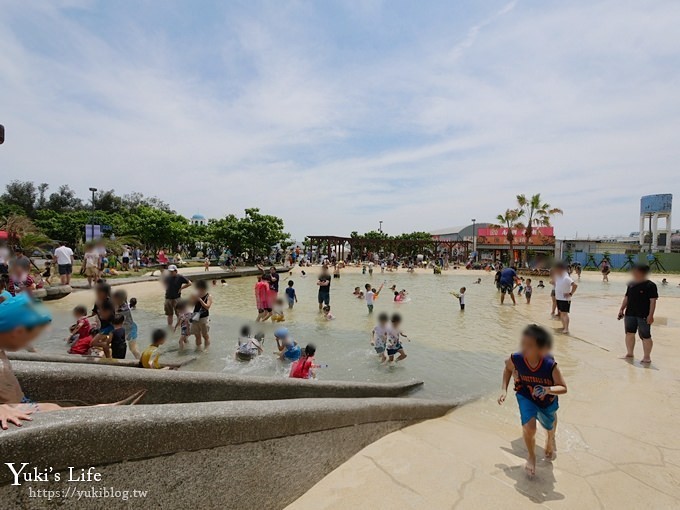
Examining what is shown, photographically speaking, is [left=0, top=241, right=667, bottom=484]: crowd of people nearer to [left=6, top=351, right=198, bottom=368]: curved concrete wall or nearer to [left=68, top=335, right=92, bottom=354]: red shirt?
[left=68, top=335, right=92, bottom=354]: red shirt

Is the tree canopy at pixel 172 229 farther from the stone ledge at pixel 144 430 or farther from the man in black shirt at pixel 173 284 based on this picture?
the stone ledge at pixel 144 430

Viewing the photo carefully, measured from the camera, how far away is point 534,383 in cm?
367

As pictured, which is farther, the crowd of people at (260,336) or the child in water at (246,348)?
the child in water at (246,348)

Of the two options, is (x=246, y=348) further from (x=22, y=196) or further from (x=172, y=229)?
(x=22, y=196)

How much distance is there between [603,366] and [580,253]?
49142 mm

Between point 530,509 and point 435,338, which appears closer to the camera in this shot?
point 530,509

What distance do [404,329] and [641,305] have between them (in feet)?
18.8

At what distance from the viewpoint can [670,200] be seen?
64125 millimetres

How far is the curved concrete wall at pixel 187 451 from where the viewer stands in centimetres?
179

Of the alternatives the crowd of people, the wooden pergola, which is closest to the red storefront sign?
the wooden pergola

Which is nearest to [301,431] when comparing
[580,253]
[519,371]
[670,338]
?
[519,371]

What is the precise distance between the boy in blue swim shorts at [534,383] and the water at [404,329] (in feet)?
7.92

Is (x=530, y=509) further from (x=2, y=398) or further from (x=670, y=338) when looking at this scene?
(x=670, y=338)

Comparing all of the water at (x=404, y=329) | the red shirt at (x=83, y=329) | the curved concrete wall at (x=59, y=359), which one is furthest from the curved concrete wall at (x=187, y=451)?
the red shirt at (x=83, y=329)
